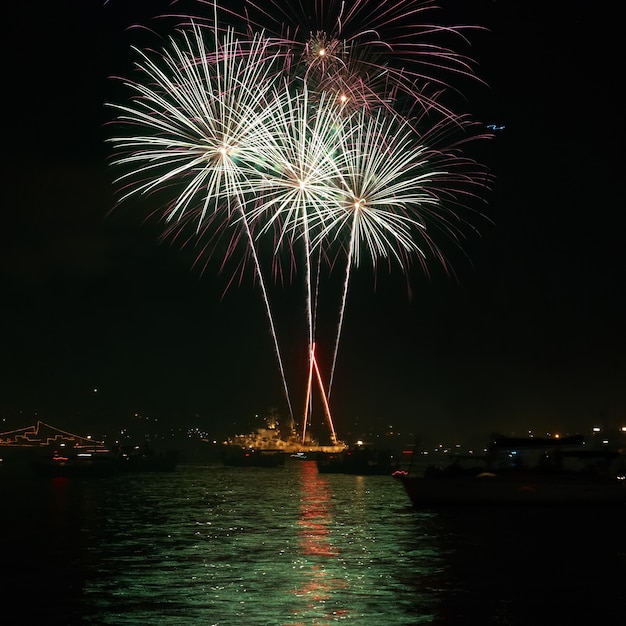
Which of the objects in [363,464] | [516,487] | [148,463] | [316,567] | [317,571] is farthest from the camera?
[148,463]

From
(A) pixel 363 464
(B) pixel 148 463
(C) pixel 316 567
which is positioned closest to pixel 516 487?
(C) pixel 316 567

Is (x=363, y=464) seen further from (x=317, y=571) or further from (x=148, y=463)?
(x=317, y=571)

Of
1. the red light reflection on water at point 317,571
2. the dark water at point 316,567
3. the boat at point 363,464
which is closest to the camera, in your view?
the red light reflection on water at point 317,571

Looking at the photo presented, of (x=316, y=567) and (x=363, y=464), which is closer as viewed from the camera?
(x=316, y=567)

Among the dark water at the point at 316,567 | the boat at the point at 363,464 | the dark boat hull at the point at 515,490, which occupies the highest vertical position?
the boat at the point at 363,464

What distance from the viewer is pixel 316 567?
33062 mm

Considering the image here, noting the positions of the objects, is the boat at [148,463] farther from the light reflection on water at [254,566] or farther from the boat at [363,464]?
the light reflection on water at [254,566]

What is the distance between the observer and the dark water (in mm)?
24969

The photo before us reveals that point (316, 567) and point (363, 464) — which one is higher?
point (363, 464)

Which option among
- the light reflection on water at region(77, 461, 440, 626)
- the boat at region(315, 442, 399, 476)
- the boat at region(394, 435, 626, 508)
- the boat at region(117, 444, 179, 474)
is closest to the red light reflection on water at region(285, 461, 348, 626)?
the light reflection on water at region(77, 461, 440, 626)

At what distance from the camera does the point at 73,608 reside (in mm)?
25750

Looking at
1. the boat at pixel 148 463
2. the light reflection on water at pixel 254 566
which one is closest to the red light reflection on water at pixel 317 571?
the light reflection on water at pixel 254 566

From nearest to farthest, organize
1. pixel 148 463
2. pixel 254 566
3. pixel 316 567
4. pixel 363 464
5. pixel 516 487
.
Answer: pixel 316 567
pixel 254 566
pixel 516 487
pixel 363 464
pixel 148 463

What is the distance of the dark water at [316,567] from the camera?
25.0 metres
